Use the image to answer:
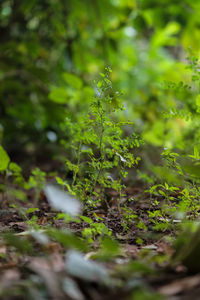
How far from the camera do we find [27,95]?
104 inches

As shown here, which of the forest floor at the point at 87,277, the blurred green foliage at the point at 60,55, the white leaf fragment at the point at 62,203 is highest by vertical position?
the blurred green foliage at the point at 60,55

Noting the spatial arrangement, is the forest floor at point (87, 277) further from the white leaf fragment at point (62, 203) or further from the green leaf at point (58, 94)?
the green leaf at point (58, 94)

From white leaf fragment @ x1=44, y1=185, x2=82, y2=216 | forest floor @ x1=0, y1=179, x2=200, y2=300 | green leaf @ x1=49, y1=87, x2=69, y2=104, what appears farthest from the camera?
green leaf @ x1=49, y1=87, x2=69, y2=104

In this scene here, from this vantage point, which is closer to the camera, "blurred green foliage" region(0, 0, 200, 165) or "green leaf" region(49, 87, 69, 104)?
"green leaf" region(49, 87, 69, 104)

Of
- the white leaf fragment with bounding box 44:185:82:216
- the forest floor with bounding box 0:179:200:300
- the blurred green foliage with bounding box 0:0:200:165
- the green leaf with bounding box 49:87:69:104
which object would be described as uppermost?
the blurred green foliage with bounding box 0:0:200:165

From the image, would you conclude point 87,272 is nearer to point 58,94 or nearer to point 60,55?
point 58,94

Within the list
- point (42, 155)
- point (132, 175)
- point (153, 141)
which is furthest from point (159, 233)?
point (42, 155)

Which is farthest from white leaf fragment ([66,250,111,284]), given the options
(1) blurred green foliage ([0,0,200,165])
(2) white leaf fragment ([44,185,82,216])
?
(1) blurred green foliage ([0,0,200,165])

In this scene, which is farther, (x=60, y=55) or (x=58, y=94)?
(x=60, y=55)

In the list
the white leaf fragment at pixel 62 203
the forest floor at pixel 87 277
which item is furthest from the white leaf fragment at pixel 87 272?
the white leaf fragment at pixel 62 203

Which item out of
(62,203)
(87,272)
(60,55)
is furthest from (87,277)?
(60,55)

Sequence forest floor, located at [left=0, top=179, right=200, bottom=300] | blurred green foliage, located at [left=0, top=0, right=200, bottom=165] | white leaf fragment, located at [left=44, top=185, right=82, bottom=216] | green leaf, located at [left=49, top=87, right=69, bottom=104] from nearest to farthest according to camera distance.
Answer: forest floor, located at [left=0, top=179, right=200, bottom=300] → white leaf fragment, located at [left=44, top=185, right=82, bottom=216] → green leaf, located at [left=49, top=87, right=69, bottom=104] → blurred green foliage, located at [left=0, top=0, right=200, bottom=165]

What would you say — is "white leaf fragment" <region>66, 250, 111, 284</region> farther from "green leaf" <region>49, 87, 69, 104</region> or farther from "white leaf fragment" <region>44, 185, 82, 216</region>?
"green leaf" <region>49, 87, 69, 104</region>

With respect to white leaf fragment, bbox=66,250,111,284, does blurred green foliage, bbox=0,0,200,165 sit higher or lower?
higher
